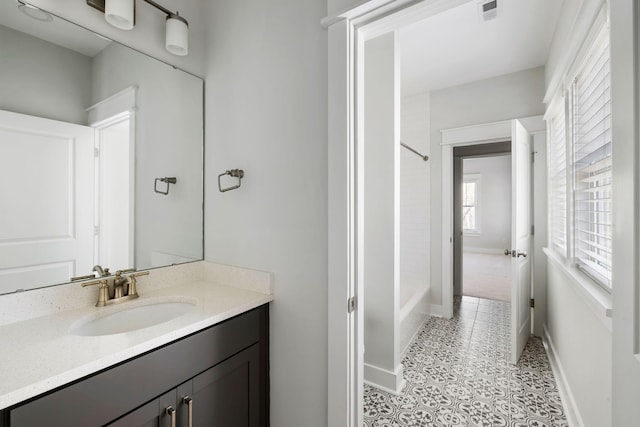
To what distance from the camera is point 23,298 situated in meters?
1.11

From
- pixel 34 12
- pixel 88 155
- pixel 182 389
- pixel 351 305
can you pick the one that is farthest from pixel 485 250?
pixel 34 12

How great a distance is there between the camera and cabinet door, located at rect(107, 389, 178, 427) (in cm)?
91

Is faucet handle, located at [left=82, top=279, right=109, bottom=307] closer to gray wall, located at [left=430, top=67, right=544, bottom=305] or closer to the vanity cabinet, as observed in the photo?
the vanity cabinet

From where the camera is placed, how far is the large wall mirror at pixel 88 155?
112 cm

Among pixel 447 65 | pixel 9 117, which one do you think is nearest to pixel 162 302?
pixel 9 117

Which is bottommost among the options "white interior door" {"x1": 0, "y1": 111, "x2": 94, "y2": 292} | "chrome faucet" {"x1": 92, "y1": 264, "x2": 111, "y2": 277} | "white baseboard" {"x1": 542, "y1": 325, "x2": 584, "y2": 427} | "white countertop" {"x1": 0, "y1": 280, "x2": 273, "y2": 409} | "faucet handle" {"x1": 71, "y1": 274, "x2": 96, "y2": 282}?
"white baseboard" {"x1": 542, "y1": 325, "x2": 584, "y2": 427}

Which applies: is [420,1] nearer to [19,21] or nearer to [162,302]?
[19,21]

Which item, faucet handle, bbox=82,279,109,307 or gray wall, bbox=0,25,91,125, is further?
faucet handle, bbox=82,279,109,307

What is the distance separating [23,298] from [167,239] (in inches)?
23.5

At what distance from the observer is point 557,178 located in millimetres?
2418

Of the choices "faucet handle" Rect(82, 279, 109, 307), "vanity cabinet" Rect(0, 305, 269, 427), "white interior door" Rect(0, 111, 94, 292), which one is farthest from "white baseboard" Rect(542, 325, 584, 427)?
"white interior door" Rect(0, 111, 94, 292)

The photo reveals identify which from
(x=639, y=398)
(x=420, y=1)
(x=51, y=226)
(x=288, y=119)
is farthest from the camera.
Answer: (x=288, y=119)

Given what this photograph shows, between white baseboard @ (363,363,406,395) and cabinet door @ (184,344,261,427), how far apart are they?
1066 millimetres

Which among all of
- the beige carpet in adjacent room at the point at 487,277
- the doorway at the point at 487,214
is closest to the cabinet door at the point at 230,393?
the beige carpet in adjacent room at the point at 487,277
